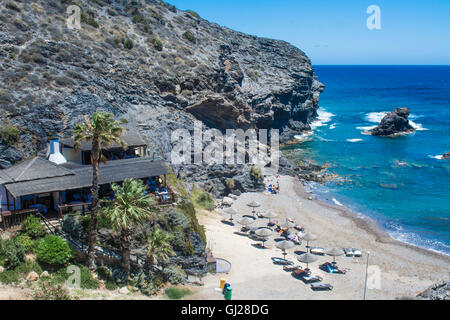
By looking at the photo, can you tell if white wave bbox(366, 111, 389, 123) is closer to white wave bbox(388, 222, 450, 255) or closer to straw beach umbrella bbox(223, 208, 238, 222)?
white wave bbox(388, 222, 450, 255)

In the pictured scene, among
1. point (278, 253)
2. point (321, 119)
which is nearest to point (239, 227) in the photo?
point (278, 253)

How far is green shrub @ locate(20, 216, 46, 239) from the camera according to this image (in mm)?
22547

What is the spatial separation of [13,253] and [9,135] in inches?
561

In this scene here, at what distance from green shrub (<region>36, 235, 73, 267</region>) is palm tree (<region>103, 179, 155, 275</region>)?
9.20 feet

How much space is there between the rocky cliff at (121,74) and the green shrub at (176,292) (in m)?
17.1

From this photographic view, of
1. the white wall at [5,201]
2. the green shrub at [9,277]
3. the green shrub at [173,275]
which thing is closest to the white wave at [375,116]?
the green shrub at [173,275]

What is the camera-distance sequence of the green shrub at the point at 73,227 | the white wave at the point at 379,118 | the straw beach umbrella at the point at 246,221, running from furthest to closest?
the white wave at the point at 379,118 → the straw beach umbrella at the point at 246,221 → the green shrub at the point at 73,227

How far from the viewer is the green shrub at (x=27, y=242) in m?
21.6

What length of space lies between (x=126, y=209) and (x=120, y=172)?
22.6 ft

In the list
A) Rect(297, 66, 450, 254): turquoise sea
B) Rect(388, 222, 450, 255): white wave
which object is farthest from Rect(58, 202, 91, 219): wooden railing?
Rect(297, 66, 450, 254): turquoise sea

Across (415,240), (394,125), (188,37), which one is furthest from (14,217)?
(394,125)

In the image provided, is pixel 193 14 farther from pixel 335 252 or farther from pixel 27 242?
pixel 27 242

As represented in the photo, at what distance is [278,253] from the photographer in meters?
31.9

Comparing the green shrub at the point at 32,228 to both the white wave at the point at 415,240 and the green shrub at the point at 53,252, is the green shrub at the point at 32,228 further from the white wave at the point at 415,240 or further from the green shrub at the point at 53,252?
the white wave at the point at 415,240
